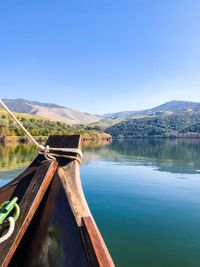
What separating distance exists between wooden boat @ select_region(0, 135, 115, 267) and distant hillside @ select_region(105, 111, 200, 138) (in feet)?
482

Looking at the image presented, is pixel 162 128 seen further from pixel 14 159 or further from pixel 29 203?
pixel 29 203

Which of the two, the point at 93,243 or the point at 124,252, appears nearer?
the point at 93,243

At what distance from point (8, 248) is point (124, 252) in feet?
12.2

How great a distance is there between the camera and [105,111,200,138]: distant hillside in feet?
512

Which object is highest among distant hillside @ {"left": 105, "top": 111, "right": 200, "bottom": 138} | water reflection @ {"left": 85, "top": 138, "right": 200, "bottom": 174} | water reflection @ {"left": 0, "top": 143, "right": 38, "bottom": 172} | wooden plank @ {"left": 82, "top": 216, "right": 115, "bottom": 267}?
distant hillside @ {"left": 105, "top": 111, "right": 200, "bottom": 138}

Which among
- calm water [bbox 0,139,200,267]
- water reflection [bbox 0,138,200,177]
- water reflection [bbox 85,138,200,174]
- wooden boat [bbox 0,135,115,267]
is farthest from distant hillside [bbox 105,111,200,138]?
wooden boat [bbox 0,135,115,267]

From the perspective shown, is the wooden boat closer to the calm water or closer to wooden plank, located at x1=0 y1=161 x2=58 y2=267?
wooden plank, located at x1=0 y1=161 x2=58 y2=267

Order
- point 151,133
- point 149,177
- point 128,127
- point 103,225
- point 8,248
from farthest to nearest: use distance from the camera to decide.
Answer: point 128,127 → point 151,133 → point 149,177 → point 103,225 → point 8,248

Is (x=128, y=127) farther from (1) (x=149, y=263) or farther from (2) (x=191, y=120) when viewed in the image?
(1) (x=149, y=263)

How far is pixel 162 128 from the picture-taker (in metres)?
168

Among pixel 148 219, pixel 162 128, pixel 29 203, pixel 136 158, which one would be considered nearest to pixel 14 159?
pixel 136 158

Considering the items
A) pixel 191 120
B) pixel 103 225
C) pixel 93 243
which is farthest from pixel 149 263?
pixel 191 120

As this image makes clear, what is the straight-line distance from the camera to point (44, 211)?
123 inches

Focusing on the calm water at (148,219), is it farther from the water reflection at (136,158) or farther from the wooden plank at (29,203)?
the water reflection at (136,158)
